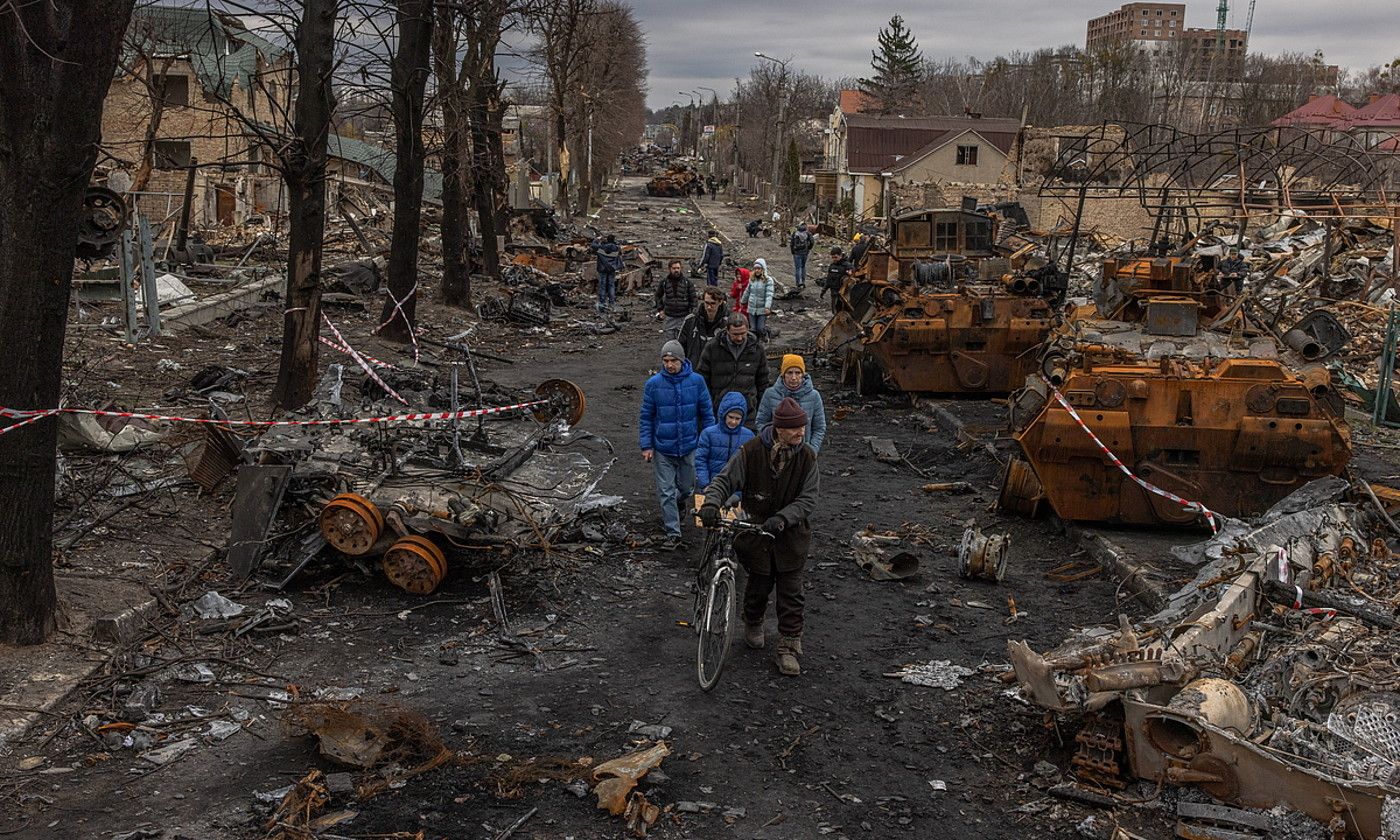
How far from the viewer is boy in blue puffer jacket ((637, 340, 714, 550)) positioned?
9461 millimetres

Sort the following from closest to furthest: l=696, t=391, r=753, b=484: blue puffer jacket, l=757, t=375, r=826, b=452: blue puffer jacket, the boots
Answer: the boots
l=696, t=391, r=753, b=484: blue puffer jacket
l=757, t=375, r=826, b=452: blue puffer jacket

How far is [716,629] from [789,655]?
55cm

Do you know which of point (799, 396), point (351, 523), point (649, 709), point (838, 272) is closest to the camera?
point (649, 709)

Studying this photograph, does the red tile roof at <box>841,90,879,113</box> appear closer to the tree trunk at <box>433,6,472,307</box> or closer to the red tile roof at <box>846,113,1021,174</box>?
the red tile roof at <box>846,113,1021,174</box>

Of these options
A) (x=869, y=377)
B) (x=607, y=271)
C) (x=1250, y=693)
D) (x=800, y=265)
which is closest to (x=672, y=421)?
(x=1250, y=693)

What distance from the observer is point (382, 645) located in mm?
7398

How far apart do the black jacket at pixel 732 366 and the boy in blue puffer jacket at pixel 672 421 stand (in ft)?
3.05

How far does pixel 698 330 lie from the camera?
11.4 meters

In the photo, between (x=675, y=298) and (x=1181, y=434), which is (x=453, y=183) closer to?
(x=675, y=298)

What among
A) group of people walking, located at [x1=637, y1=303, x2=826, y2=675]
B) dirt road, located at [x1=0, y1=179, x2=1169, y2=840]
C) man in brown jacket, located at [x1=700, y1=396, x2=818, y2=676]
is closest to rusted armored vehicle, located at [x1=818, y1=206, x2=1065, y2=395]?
group of people walking, located at [x1=637, y1=303, x2=826, y2=675]

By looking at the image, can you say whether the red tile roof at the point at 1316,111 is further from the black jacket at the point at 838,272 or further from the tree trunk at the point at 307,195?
the tree trunk at the point at 307,195

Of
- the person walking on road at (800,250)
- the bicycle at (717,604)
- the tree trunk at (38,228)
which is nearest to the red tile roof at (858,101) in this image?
the person walking on road at (800,250)

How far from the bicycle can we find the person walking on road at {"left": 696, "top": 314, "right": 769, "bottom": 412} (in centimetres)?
350

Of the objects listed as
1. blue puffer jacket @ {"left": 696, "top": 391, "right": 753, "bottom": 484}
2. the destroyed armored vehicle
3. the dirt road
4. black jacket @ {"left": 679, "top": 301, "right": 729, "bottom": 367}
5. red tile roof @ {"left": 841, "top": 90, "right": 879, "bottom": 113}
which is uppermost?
red tile roof @ {"left": 841, "top": 90, "right": 879, "bottom": 113}
